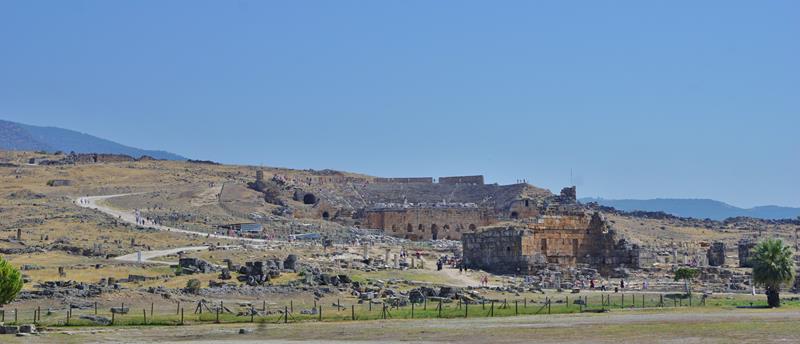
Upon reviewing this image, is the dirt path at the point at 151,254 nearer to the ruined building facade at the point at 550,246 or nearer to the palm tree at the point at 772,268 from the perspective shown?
the ruined building facade at the point at 550,246

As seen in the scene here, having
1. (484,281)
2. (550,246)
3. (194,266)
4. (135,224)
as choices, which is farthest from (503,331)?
(135,224)

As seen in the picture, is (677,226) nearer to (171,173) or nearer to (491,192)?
(491,192)

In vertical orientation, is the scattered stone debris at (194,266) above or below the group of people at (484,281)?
above

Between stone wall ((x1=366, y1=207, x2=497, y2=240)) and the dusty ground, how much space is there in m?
56.8

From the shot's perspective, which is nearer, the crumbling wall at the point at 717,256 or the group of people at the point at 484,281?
the group of people at the point at 484,281

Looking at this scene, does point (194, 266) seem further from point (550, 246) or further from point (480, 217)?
point (480, 217)

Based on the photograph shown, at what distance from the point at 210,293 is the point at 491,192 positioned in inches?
2644

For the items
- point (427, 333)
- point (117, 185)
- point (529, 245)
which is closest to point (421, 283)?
point (529, 245)

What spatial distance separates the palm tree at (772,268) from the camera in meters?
47.4

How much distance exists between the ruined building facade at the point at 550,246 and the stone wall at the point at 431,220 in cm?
3318

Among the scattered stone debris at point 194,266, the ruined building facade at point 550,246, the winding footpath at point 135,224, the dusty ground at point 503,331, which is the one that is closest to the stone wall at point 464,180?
the winding footpath at point 135,224

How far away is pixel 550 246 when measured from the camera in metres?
64.9

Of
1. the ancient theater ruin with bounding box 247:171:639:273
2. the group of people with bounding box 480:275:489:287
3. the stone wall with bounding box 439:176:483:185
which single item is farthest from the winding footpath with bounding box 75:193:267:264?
the stone wall with bounding box 439:176:483:185

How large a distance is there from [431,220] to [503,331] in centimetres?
6298
